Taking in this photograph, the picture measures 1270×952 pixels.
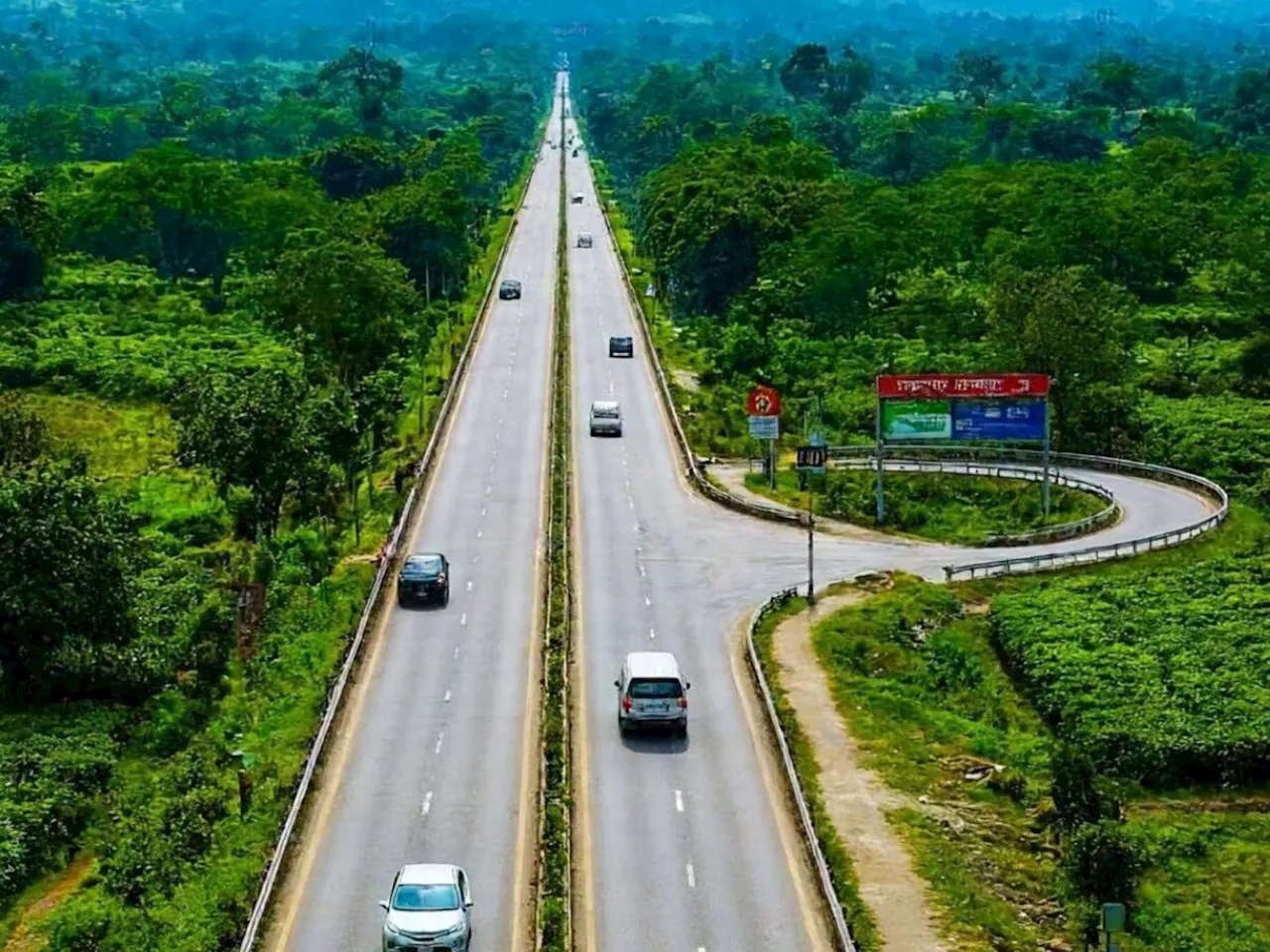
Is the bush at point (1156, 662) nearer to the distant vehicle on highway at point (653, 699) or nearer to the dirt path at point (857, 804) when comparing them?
the dirt path at point (857, 804)

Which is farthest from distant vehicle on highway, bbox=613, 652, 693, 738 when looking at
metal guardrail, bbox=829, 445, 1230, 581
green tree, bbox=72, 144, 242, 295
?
green tree, bbox=72, 144, 242, 295

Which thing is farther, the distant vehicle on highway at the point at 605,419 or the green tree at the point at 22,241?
the green tree at the point at 22,241

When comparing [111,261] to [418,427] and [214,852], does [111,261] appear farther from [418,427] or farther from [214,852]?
[214,852]

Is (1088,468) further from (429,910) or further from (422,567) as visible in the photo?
(429,910)

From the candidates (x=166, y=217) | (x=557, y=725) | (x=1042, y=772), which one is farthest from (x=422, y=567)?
(x=166, y=217)

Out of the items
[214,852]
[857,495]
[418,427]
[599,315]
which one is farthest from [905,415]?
[599,315]

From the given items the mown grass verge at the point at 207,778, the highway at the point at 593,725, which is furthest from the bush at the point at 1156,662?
the mown grass verge at the point at 207,778
